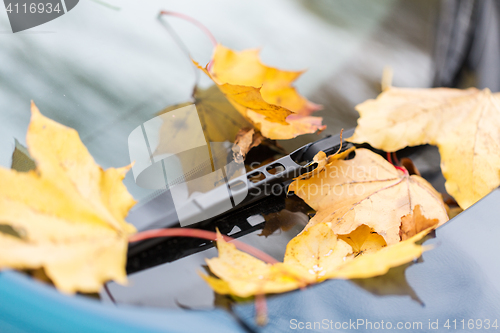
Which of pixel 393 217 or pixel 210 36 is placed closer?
pixel 393 217

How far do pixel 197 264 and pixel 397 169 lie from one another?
20 cm

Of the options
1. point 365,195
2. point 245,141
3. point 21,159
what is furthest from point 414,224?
point 21,159

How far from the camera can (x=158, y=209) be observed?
0.25m

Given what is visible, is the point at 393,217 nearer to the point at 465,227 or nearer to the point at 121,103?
the point at 465,227

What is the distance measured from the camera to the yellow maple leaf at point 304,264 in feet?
0.63

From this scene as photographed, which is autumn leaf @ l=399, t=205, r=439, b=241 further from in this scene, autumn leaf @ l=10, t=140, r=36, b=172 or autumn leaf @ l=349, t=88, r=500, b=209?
autumn leaf @ l=10, t=140, r=36, b=172

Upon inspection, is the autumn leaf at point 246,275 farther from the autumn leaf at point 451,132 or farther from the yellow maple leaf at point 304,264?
the autumn leaf at point 451,132

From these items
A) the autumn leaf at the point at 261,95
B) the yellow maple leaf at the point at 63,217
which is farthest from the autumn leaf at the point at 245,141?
the yellow maple leaf at the point at 63,217

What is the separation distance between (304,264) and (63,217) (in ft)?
0.50

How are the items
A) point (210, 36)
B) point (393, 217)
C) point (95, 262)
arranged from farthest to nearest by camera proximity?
point (210, 36), point (393, 217), point (95, 262)

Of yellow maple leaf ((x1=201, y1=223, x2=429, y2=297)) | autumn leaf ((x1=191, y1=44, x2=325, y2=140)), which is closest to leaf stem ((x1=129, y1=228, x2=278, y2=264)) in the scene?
yellow maple leaf ((x1=201, y1=223, x2=429, y2=297))

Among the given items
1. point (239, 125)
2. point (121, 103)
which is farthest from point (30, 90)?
point (239, 125)

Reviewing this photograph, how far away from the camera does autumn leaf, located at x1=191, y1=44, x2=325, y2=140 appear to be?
1.00ft

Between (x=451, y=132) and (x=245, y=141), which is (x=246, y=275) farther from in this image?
(x=451, y=132)
